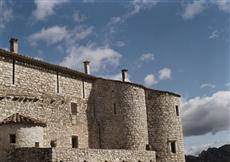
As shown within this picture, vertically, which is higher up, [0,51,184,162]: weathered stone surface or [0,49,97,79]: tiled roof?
[0,49,97,79]: tiled roof

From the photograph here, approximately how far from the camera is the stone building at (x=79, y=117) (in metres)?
18.6

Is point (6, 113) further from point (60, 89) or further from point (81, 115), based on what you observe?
point (81, 115)

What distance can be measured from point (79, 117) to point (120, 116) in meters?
2.98

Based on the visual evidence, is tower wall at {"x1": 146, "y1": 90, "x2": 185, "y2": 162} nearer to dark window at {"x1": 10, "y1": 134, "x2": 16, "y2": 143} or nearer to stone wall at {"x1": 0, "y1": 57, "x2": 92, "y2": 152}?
stone wall at {"x1": 0, "y1": 57, "x2": 92, "y2": 152}

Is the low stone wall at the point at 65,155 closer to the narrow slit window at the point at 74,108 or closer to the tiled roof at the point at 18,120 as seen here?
the tiled roof at the point at 18,120

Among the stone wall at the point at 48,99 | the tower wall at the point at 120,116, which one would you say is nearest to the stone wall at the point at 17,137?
the stone wall at the point at 48,99

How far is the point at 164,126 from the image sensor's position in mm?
27375

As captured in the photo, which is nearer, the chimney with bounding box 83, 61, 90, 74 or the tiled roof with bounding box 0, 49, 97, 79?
the tiled roof with bounding box 0, 49, 97, 79

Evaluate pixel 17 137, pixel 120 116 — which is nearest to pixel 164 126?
pixel 120 116

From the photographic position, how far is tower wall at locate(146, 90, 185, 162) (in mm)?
26953

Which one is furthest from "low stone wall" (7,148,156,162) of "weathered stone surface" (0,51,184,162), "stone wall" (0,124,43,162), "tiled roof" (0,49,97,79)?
"tiled roof" (0,49,97,79)

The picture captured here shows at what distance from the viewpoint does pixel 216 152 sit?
4647 cm

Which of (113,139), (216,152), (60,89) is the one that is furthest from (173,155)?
(216,152)

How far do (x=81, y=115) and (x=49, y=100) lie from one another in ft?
10.3
